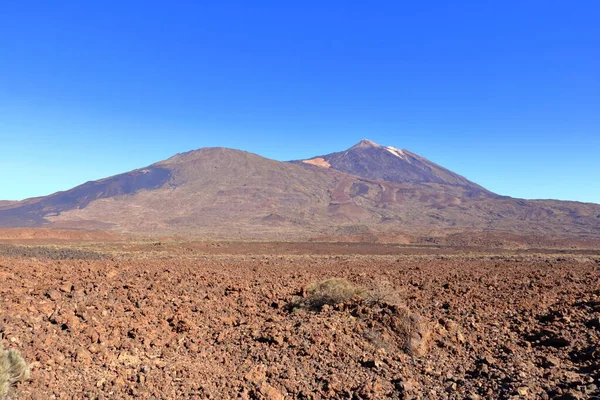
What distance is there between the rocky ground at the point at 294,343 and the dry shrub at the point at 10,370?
123 mm

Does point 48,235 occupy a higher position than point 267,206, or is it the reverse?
point 267,206

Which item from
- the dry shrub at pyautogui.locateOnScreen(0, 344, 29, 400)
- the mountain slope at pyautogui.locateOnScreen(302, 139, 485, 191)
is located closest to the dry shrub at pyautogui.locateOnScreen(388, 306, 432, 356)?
the dry shrub at pyautogui.locateOnScreen(0, 344, 29, 400)

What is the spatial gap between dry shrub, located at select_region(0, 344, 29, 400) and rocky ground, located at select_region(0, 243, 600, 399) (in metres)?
0.12

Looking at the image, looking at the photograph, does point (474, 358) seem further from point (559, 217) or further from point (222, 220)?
point (559, 217)

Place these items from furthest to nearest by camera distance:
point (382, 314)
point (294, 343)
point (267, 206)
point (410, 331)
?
point (267, 206) → point (382, 314) → point (410, 331) → point (294, 343)

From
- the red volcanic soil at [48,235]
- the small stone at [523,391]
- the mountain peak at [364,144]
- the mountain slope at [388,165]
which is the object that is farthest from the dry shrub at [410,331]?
the mountain peak at [364,144]

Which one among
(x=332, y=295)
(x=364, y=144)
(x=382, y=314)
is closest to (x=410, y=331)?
(x=382, y=314)

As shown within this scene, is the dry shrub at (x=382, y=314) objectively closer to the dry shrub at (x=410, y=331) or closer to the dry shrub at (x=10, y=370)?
the dry shrub at (x=410, y=331)

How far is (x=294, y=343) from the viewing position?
22.2ft

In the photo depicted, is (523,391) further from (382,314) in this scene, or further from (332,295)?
(332,295)

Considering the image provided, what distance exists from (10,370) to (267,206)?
89.1 meters

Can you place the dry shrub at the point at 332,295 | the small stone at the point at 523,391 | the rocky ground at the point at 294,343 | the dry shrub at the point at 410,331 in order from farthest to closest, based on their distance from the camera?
1. the dry shrub at the point at 332,295
2. the dry shrub at the point at 410,331
3. the rocky ground at the point at 294,343
4. the small stone at the point at 523,391

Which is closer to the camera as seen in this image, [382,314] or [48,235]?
[382,314]

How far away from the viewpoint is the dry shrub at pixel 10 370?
15.6ft
